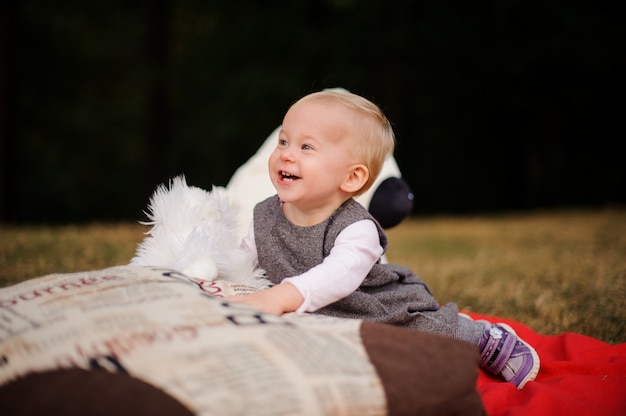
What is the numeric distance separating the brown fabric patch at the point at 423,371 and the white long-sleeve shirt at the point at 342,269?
0.27m

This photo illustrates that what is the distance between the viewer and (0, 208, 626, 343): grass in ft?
9.69

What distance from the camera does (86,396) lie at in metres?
1.12

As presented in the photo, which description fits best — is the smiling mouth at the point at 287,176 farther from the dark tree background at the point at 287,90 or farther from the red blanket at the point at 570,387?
the dark tree background at the point at 287,90

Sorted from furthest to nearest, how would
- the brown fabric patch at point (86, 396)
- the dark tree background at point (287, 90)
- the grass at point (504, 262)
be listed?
the dark tree background at point (287, 90) → the grass at point (504, 262) → the brown fabric patch at point (86, 396)

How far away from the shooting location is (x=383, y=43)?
10156 mm

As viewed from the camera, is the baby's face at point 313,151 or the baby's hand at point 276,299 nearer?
the baby's hand at point 276,299

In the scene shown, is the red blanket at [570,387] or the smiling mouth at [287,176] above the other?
the smiling mouth at [287,176]

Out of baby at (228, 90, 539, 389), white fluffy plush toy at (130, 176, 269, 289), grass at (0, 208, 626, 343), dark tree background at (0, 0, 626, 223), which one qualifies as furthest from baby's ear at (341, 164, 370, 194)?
dark tree background at (0, 0, 626, 223)

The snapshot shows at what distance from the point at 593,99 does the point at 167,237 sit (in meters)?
11.1

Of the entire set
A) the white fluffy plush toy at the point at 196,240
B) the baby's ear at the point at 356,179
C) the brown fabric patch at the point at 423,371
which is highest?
the baby's ear at the point at 356,179

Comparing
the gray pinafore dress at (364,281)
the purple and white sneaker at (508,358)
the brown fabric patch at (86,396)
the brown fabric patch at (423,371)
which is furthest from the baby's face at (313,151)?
the brown fabric patch at (86,396)

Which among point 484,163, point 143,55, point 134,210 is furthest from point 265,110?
point 484,163

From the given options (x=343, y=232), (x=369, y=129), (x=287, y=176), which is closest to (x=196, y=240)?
(x=287, y=176)

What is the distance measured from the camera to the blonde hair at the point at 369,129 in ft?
5.97
